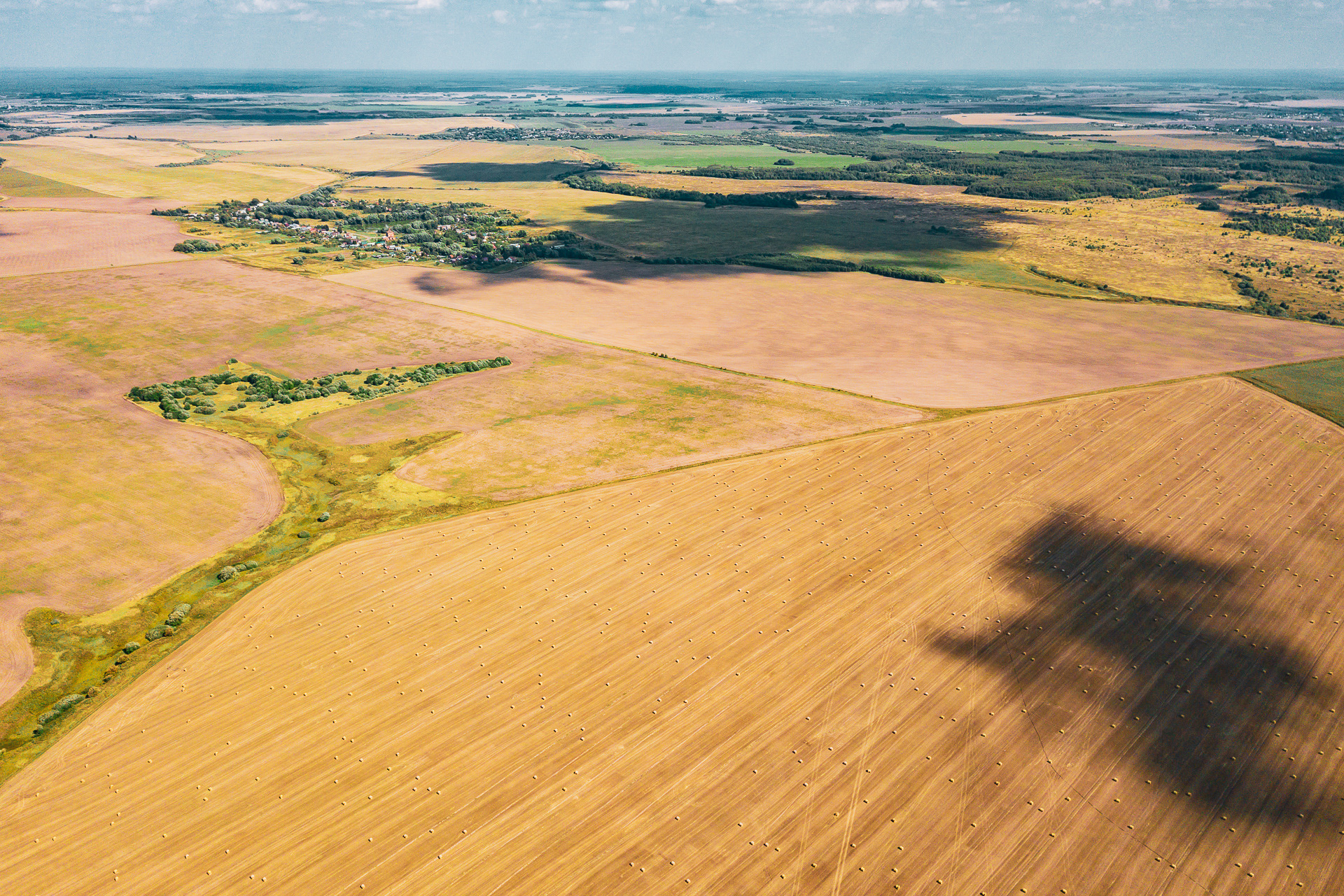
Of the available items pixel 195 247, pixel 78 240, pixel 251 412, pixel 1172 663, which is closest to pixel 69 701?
pixel 251 412

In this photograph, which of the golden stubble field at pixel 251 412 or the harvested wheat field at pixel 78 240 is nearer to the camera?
the golden stubble field at pixel 251 412

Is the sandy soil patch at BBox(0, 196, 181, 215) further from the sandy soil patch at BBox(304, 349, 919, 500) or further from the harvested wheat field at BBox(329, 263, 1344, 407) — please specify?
the sandy soil patch at BBox(304, 349, 919, 500)

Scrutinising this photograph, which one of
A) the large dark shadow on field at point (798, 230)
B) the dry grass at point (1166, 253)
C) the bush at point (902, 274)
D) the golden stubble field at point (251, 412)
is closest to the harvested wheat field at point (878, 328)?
the bush at point (902, 274)

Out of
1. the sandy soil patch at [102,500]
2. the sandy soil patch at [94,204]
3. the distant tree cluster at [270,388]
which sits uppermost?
the sandy soil patch at [94,204]

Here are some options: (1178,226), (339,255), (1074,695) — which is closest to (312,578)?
(1074,695)

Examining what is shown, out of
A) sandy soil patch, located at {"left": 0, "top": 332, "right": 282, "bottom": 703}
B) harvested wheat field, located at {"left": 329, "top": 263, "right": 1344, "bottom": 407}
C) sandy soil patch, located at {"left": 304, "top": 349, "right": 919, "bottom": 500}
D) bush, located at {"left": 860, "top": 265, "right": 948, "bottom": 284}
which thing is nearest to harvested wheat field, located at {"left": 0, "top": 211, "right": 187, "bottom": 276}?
harvested wheat field, located at {"left": 329, "top": 263, "right": 1344, "bottom": 407}

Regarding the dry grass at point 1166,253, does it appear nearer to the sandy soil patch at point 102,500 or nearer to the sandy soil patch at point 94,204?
the sandy soil patch at point 102,500
